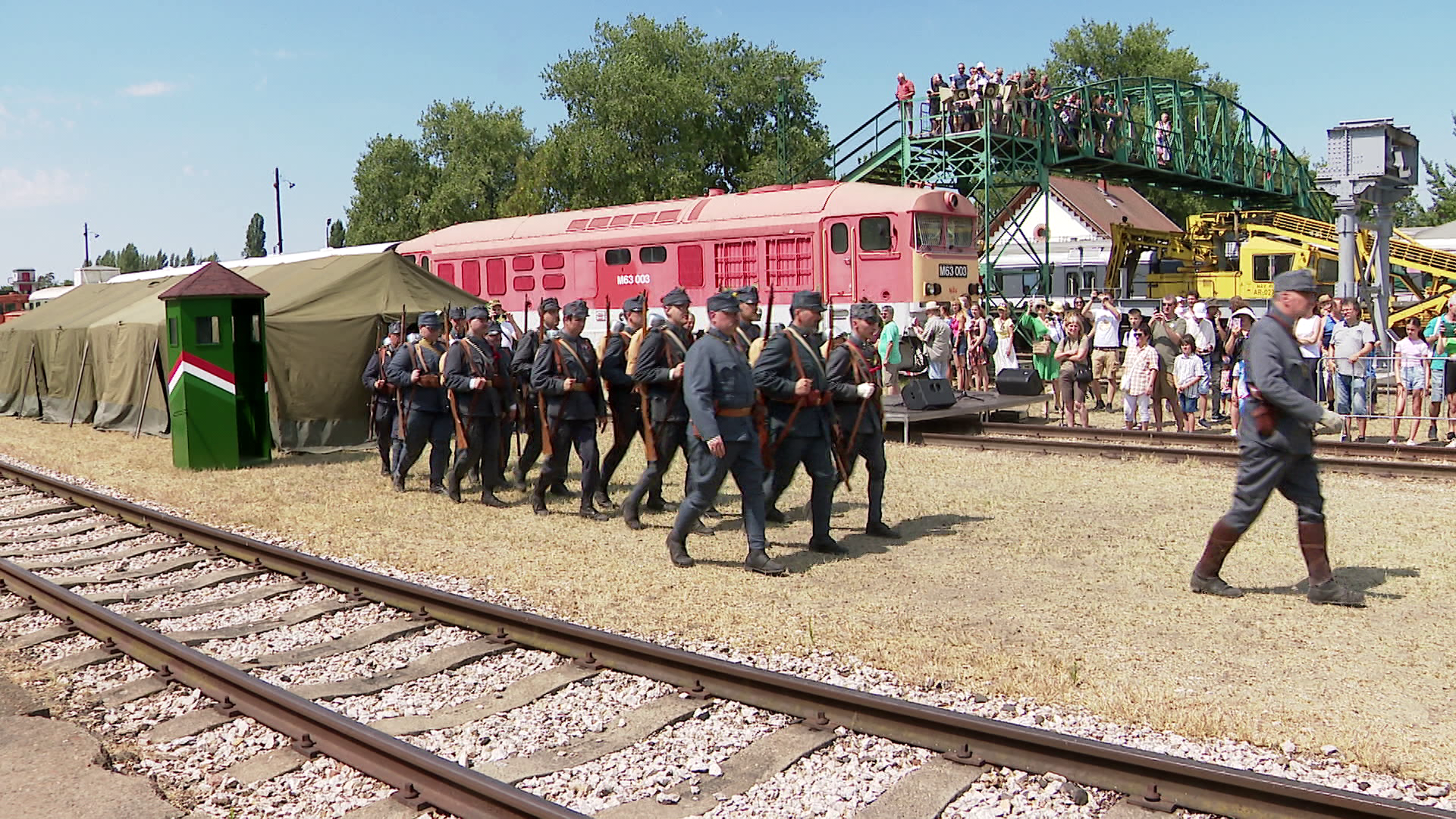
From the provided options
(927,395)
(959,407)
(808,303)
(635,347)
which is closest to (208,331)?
(635,347)

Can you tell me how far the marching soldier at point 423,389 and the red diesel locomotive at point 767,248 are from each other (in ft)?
28.0

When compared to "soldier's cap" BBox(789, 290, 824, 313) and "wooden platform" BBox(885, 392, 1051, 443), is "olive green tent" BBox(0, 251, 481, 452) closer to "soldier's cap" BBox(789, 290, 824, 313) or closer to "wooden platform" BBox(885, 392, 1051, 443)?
"wooden platform" BBox(885, 392, 1051, 443)

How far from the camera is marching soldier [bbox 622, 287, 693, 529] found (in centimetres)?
1003

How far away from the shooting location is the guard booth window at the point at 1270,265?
26470 mm

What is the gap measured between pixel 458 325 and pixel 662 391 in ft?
13.3

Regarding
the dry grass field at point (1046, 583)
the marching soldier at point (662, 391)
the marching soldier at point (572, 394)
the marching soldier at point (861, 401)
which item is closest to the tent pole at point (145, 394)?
the dry grass field at point (1046, 583)

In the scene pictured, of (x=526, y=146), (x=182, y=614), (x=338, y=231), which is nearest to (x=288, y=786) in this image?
(x=182, y=614)

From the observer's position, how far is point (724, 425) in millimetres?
8391

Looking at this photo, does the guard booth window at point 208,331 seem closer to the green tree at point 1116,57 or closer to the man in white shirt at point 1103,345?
the man in white shirt at point 1103,345

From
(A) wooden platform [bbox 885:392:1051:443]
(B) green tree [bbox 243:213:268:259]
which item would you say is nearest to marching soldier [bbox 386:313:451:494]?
(A) wooden platform [bbox 885:392:1051:443]

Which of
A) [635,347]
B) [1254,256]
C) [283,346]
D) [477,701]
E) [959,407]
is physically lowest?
[477,701]

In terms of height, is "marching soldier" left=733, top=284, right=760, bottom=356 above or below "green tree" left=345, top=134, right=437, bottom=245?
below

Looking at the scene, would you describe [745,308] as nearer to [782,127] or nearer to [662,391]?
[662,391]

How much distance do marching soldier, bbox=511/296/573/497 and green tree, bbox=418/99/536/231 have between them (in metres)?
43.1
